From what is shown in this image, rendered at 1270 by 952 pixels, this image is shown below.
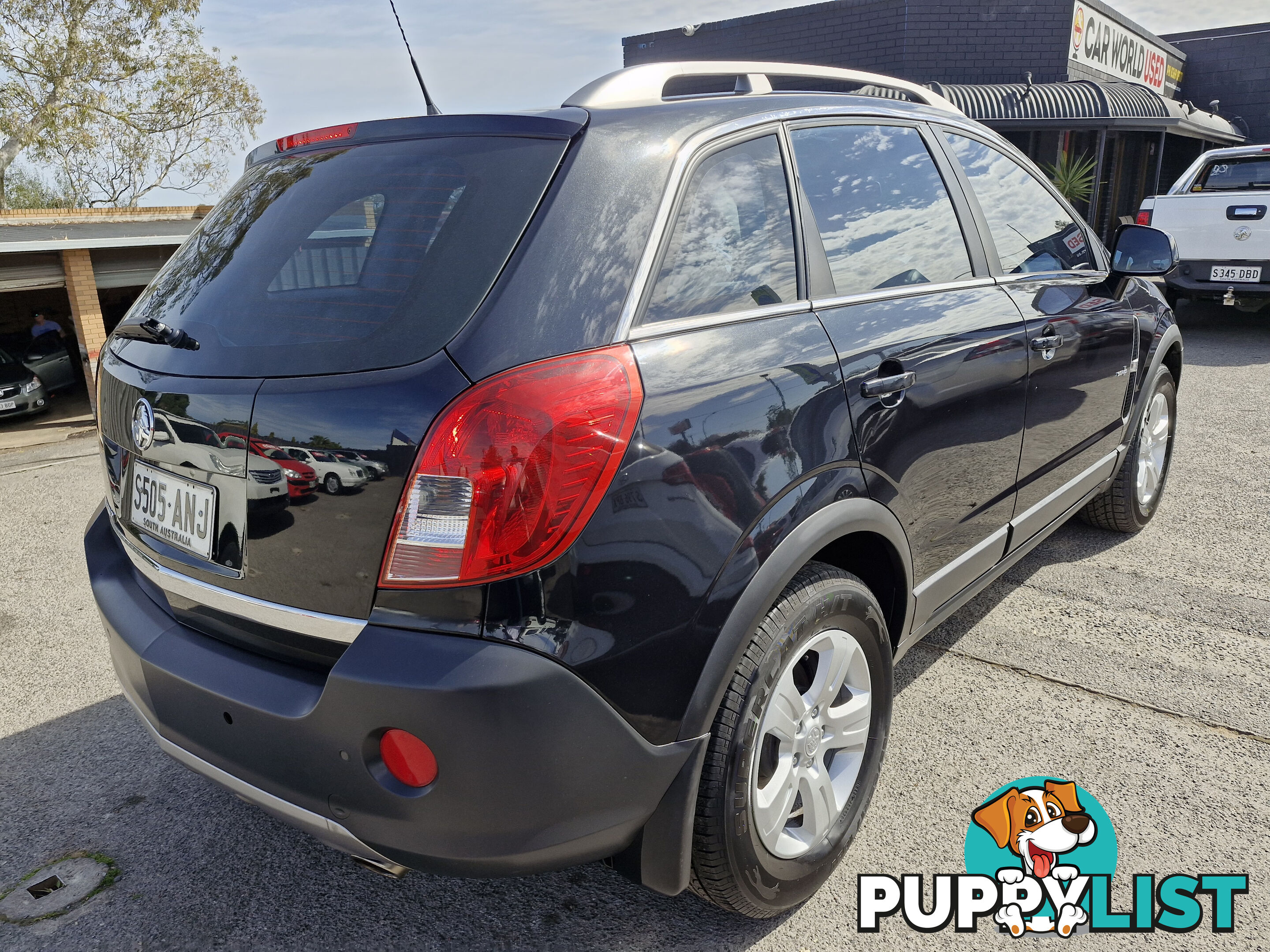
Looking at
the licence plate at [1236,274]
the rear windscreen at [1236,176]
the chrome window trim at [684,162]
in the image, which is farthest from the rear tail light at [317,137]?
the rear windscreen at [1236,176]

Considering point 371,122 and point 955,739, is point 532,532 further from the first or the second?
point 955,739

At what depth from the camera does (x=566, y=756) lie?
62.9 inches

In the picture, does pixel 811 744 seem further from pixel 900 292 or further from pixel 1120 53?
pixel 1120 53

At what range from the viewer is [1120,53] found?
21.0m

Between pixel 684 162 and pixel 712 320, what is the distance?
34 centimetres

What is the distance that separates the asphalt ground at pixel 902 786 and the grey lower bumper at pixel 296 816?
35cm

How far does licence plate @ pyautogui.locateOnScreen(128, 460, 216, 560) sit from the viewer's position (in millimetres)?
1853

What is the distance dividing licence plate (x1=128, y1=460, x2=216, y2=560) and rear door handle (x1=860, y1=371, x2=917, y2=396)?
1.42 m

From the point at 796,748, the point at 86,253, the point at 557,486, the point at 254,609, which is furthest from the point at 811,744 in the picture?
the point at 86,253

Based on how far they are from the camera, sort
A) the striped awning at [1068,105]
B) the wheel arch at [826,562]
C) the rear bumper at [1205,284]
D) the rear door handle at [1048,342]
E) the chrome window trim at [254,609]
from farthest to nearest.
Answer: the striped awning at [1068,105] → the rear bumper at [1205,284] → the rear door handle at [1048,342] → the wheel arch at [826,562] → the chrome window trim at [254,609]

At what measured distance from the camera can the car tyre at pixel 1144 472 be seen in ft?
13.5

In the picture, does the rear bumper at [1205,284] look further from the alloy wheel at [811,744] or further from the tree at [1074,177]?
the alloy wheel at [811,744]

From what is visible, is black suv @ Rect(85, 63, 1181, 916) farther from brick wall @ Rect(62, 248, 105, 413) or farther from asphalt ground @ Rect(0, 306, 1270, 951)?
brick wall @ Rect(62, 248, 105, 413)

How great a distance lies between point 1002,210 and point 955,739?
1.73m
